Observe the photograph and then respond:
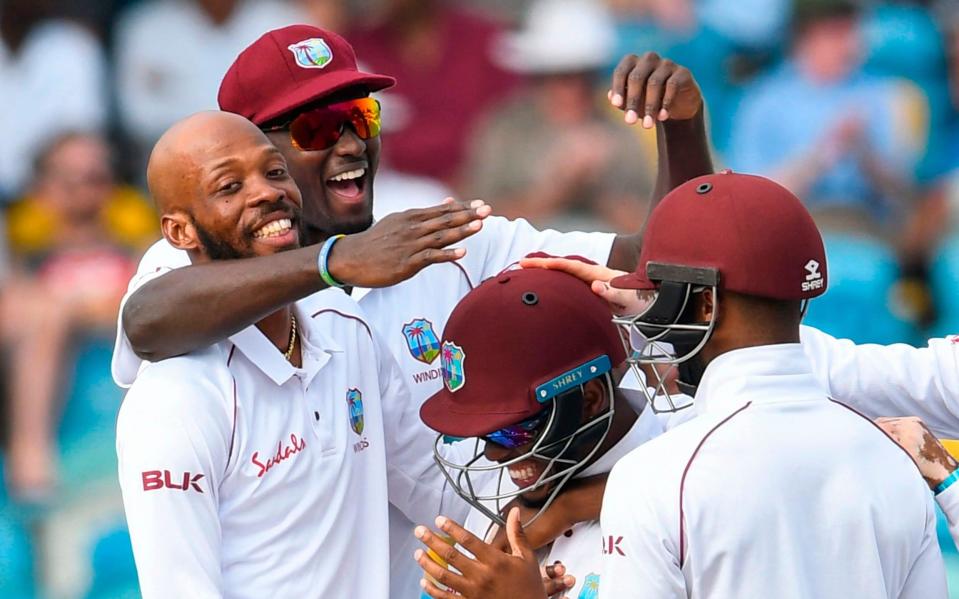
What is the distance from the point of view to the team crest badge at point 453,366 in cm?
292

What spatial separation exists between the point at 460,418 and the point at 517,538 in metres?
0.27

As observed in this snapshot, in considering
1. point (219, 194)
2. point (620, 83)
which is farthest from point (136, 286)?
point (620, 83)

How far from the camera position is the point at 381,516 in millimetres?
3131

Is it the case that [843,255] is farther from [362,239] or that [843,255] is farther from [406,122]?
[362,239]

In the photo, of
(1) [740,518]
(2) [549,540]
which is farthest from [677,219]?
(2) [549,540]

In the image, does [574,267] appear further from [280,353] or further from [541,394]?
[280,353]

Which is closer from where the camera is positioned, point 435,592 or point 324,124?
point 435,592

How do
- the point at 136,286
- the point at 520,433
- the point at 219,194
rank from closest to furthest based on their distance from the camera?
the point at 520,433
the point at 219,194
the point at 136,286

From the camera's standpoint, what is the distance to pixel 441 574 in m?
2.72

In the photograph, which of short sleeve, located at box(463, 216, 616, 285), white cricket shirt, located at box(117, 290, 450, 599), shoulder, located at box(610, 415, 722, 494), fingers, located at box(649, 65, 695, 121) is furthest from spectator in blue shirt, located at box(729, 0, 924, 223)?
shoulder, located at box(610, 415, 722, 494)

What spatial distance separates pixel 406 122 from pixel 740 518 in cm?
529

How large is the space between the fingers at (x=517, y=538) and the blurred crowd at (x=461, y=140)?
447cm

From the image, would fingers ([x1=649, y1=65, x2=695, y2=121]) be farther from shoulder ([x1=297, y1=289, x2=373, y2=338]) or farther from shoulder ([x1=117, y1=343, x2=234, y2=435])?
shoulder ([x1=117, y1=343, x2=234, y2=435])

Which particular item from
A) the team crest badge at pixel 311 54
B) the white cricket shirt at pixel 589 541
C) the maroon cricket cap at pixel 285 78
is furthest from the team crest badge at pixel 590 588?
the team crest badge at pixel 311 54
